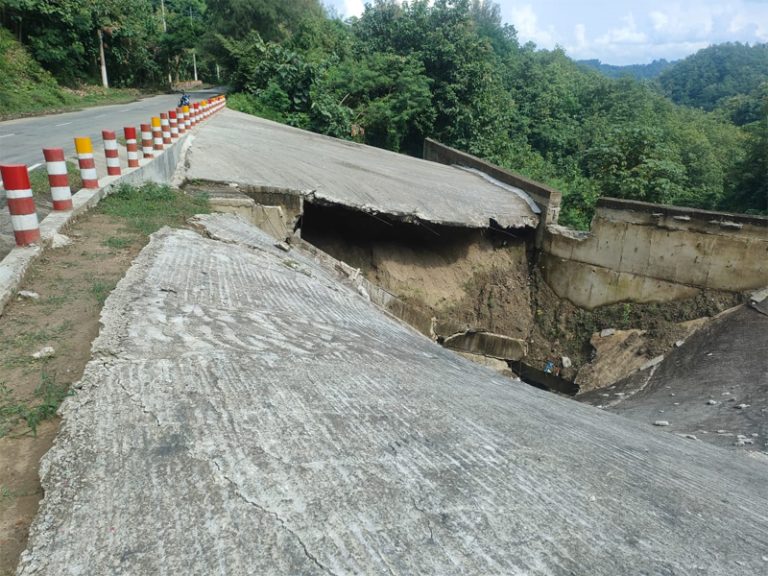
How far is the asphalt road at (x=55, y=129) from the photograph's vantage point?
32.8ft

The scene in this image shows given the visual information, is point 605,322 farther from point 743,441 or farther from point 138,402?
point 138,402

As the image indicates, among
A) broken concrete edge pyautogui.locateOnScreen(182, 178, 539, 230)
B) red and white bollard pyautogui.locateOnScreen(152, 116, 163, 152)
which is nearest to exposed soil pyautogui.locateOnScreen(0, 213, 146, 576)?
broken concrete edge pyautogui.locateOnScreen(182, 178, 539, 230)

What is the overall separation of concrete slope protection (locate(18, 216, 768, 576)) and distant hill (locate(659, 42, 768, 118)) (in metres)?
74.0

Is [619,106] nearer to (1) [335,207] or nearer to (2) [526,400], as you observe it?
(1) [335,207]

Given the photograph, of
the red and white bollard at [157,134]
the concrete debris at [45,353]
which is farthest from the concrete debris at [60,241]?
the red and white bollard at [157,134]

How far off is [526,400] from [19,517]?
287 cm

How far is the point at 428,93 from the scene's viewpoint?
19281mm

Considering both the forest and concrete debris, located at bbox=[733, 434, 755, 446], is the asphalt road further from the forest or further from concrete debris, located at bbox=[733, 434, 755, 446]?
concrete debris, located at bbox=[733, 434, 755, 446]

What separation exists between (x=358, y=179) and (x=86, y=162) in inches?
191

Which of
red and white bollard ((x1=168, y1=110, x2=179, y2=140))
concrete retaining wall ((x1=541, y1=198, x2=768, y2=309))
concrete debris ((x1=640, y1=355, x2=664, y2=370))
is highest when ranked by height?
red and white bollard ((x1=168, y1=110, x2=179, y2=140))

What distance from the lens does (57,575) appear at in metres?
1.40

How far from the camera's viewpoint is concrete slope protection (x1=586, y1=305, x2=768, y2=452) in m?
5.49

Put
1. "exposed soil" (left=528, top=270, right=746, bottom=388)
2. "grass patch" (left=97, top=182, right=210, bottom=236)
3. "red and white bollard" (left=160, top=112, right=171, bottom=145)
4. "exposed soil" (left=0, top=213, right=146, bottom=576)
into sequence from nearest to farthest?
"exposed soil" (left=0, top=213, right=146, bottom=576) → "grass patch" (left=97, top=182, right=210, bottom=236) → "red and white bollard" (left=160, top=112, right=171, bottom=145) → "exposed soil" (left=528, top=270, right=746, bottom=388)

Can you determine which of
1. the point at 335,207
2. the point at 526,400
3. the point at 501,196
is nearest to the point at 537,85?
the point at 501,196
